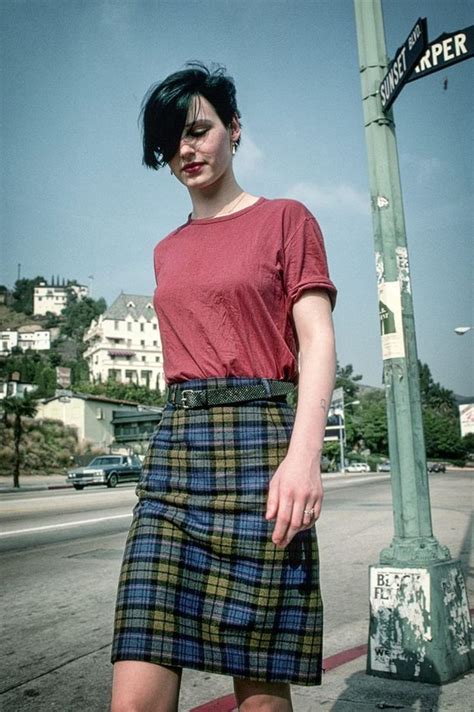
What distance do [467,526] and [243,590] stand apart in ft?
34.2

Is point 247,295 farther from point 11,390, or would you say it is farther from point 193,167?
point 11,390

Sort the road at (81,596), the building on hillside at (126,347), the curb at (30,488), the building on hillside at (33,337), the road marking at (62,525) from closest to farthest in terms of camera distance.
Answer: the road at (81,596) < the road marking at (62,525) < the curb at (30,488) < the building on hillside at (126,347) < the building on hillside at (33,337)

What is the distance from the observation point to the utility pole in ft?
11.1

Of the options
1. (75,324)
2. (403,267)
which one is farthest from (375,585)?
(75,324)

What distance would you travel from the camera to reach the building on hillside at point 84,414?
190 feet

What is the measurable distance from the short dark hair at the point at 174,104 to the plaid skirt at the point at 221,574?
80 cm

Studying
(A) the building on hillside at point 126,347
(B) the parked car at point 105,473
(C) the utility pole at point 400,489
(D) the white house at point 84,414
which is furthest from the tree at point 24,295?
(C) the utility pole at point 400,489

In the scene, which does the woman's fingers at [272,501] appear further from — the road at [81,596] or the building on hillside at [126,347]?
the building on hillside at [126,347]

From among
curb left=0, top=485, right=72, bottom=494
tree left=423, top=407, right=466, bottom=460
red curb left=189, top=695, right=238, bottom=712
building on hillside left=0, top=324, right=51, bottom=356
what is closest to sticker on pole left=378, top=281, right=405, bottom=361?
red curb left=189, top=695, right=238, bottom=712

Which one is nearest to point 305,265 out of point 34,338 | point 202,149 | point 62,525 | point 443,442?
point 202,149

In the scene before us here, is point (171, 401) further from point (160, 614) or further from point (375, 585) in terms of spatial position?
point (375, 585)

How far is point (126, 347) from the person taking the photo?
119750 mm

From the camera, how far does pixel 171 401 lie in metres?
1.83

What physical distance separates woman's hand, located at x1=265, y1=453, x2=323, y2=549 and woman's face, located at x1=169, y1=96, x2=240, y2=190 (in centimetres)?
84
